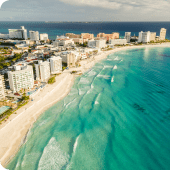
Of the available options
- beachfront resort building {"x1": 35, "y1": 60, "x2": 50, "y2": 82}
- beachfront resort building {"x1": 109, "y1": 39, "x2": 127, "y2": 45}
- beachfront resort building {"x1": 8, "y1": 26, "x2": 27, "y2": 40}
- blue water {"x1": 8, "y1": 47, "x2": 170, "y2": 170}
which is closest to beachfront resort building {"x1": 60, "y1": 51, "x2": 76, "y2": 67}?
beachfront resort building {"x1": 35, "y1": 60, "x2": 50, "y2": 82}

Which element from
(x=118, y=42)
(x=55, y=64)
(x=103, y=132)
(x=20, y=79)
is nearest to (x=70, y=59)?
(x=55, y=64)

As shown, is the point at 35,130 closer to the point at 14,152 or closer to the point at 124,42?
the point at 14,152

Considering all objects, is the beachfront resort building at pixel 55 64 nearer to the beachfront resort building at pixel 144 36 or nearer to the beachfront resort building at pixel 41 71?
the beachfront resort building at pixel 41 71

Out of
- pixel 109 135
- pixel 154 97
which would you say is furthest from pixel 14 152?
pixel 154 97

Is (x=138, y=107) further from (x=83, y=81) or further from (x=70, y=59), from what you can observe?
(x=70, y=59)

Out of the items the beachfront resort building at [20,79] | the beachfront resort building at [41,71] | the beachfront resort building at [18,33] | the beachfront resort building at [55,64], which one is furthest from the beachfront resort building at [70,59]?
the beachfront resort building at [18,33]

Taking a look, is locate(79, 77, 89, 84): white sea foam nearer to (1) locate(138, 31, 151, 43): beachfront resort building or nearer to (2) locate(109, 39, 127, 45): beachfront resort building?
(2) locate(109, 39, 127, 45): beachfront resort building

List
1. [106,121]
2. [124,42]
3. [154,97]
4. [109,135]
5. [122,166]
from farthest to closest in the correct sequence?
[124,42] < [154,97] < [106,121] < [109,135] < [122,166]
